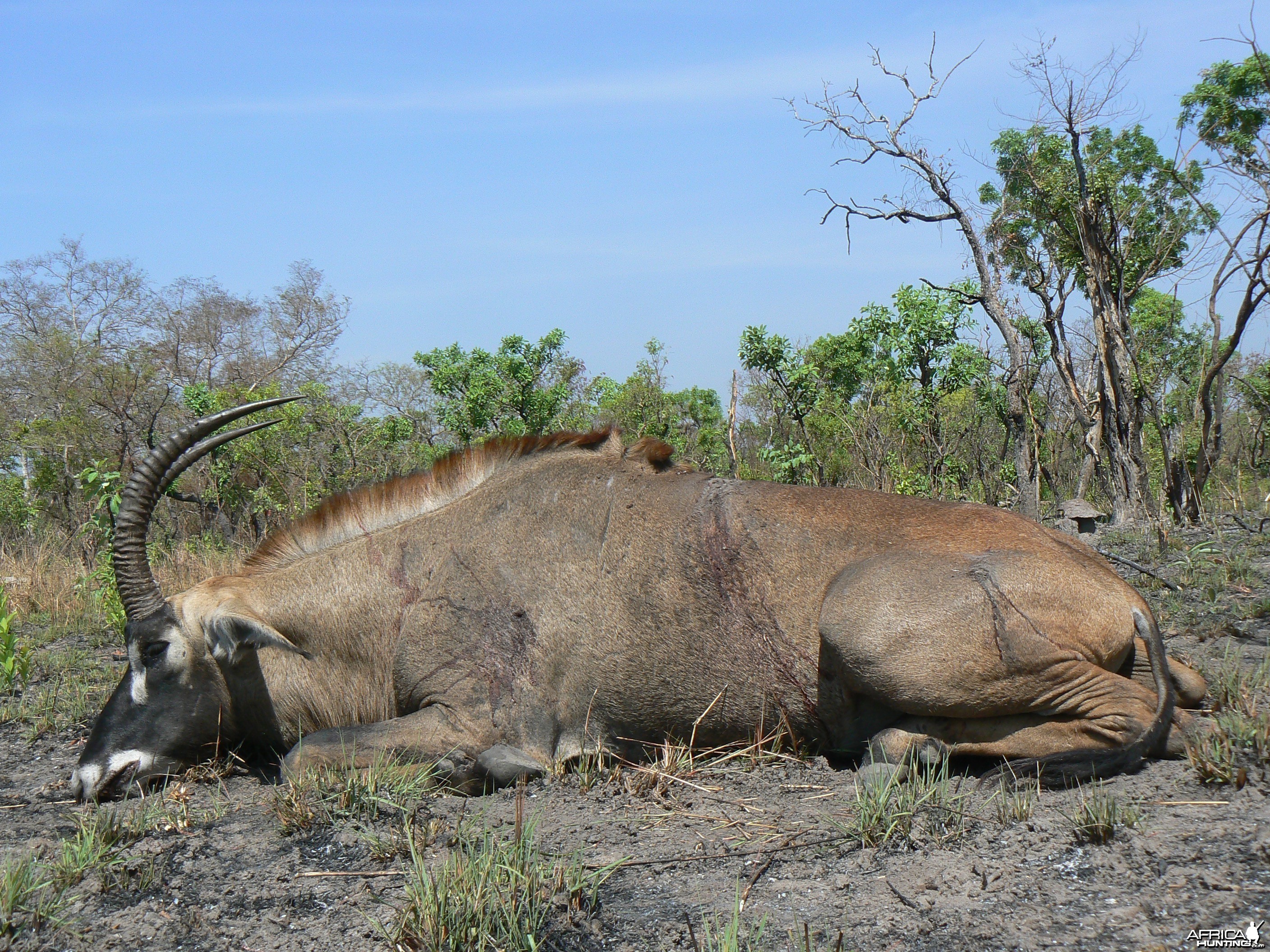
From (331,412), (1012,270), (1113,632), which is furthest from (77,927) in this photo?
(1012,270)

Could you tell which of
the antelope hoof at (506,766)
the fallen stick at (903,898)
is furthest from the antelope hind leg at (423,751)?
the fallen stick at (903,898)

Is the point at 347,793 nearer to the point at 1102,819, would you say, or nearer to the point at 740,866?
the point at 740,866

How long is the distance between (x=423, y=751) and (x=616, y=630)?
1.13 m

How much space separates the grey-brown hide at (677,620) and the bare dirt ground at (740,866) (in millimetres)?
322

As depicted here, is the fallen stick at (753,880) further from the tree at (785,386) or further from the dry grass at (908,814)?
the tree at (785,386)

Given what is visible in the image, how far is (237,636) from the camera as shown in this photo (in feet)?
17.4

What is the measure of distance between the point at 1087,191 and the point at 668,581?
10.7 m

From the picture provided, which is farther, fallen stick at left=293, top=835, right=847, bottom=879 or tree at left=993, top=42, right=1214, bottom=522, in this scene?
tree at left=993, top=42, right=1214, bottom=522

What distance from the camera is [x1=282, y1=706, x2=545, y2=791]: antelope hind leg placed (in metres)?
4.74

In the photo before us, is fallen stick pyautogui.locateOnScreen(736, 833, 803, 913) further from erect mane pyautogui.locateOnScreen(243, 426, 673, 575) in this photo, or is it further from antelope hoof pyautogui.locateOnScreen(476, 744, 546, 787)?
erect mane pyautogui.locateOnScreen(243, 426, 673, 575)

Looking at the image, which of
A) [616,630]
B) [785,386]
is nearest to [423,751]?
[616,630]

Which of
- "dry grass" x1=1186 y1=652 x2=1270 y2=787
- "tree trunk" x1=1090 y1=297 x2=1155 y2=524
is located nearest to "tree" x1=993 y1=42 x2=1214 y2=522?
"tree trunk" x1=1090 y1=297 x2=1155 y2=524

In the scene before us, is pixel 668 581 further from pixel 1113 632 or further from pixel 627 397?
pixel 627 397

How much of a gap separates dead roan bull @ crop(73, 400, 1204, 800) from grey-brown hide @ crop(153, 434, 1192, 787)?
0.01 metres
